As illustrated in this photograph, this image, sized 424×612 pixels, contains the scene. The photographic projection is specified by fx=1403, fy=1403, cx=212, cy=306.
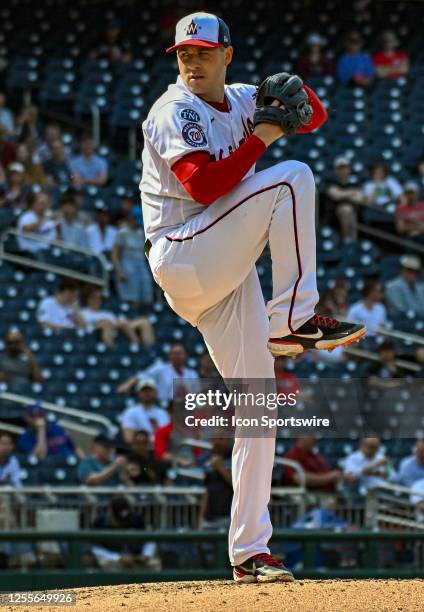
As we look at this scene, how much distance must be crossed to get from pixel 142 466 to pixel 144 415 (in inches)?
26.5

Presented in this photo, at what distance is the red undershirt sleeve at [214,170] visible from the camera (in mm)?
5176

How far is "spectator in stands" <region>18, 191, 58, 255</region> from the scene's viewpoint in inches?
505

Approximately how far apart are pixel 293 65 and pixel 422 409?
6323mm

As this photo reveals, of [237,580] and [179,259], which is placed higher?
[179,259]

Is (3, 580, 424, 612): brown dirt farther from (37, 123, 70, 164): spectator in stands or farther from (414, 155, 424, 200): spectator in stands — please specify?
(414, 155, 424, 200): spectator in stands

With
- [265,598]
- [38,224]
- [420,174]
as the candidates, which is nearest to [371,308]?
[420,174]

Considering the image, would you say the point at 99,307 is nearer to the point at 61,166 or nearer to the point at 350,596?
the point at 61,166

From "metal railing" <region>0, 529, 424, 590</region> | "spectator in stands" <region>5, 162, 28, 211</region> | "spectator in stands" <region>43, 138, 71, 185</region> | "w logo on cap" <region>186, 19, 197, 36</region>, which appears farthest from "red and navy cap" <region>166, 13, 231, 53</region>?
"spectator in stands" <region>43, 138, 71, 185</region>

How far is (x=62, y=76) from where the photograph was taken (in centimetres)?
1536

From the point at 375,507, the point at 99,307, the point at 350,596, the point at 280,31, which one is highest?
the point at 280,31

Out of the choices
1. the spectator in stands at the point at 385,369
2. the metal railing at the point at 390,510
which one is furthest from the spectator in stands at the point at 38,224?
the metal railing at the point at 390,510

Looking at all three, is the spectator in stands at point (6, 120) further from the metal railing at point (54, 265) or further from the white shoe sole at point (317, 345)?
the white shoe sole at point (317, 345)

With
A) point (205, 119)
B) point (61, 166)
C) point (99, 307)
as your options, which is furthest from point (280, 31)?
point (205, 119)

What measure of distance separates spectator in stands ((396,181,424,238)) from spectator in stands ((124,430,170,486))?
475 cm
